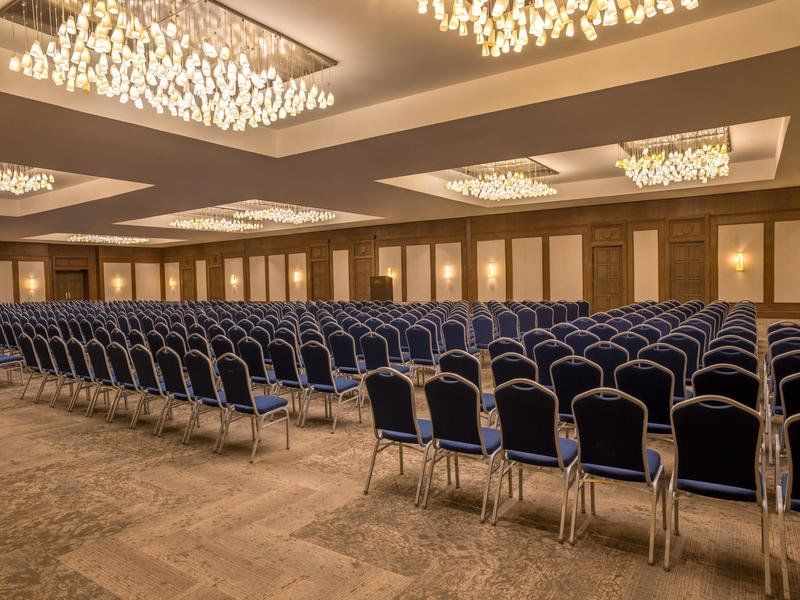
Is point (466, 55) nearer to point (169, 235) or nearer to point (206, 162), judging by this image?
point (206, 162)

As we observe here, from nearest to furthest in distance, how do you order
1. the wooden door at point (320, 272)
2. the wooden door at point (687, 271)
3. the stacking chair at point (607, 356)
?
the stacking chair at point (607, 356) < the wooden door at point (687, 271) < the wooden door at point (320, 272)

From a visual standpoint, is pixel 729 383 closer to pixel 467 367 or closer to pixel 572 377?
pixel 572 377

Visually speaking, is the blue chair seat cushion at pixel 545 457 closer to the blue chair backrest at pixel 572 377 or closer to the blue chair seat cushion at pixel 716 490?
the blue chair seat cushion at pixel 716 490

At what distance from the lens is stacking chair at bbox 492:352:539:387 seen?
16.2 ft

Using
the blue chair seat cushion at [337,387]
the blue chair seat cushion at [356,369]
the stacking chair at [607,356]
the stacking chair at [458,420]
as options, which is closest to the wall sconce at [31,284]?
the blue chair seat cushion at [356,369]

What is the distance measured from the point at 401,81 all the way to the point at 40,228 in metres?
18.1

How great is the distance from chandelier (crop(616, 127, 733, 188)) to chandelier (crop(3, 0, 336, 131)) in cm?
679

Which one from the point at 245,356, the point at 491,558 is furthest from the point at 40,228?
the point at 491,558

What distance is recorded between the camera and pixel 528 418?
141 inches

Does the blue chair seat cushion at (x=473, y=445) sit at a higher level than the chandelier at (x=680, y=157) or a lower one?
lower

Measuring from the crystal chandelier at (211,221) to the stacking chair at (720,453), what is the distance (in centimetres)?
1950

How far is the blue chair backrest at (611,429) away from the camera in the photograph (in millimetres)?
3193

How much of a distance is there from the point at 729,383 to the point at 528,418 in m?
1.78

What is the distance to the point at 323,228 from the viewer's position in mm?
24594
